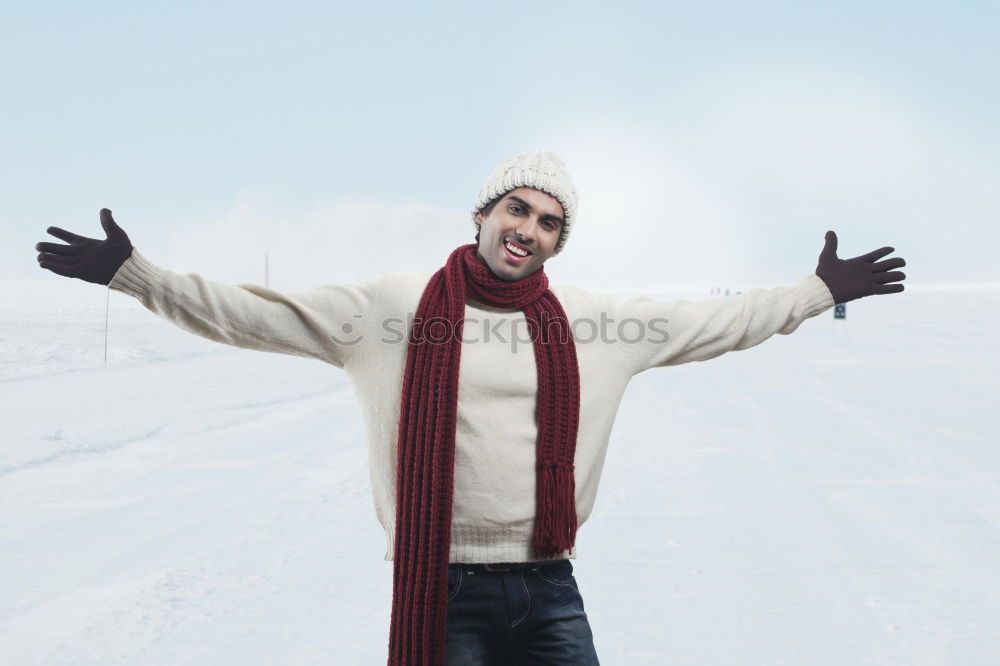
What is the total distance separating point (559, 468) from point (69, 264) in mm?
1080

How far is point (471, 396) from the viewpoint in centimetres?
190

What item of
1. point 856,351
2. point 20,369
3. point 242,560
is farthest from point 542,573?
point 856,351

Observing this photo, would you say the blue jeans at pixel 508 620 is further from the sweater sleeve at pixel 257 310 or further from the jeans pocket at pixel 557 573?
the sweater sleeve at pixel 257 310

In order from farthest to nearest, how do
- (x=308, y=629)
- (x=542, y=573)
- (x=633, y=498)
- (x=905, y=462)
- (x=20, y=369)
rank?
(x=20, y=369), (x=905, y=462), (x=633, y=498), (x=308, y=629), (x=542, y=573)

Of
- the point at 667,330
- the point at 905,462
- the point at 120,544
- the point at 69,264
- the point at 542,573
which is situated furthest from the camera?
the point at 905,462

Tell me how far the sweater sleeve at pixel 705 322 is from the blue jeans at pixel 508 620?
571 mm

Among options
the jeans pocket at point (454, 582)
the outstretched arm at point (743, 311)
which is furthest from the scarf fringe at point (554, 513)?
the outstretched arm at point (743, 311)

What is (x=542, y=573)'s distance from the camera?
6.18 ft

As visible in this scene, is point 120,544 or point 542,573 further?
point 120,544

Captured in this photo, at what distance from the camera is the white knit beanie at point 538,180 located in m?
1.94

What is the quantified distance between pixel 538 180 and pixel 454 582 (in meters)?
0.88

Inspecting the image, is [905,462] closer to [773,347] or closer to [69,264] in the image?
[69,264]

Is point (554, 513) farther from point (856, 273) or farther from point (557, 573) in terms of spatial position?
point (856, 273)

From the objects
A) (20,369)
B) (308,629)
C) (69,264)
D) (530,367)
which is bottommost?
(308,629)
